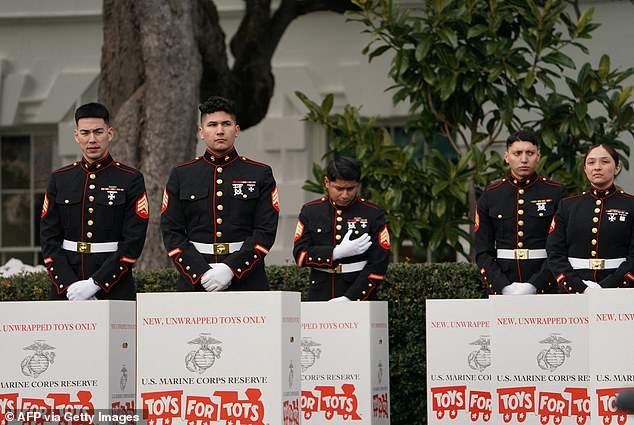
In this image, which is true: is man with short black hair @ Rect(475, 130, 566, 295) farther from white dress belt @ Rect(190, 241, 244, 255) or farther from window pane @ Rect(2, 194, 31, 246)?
window pane @ Rect(2, 194, 31, 246)

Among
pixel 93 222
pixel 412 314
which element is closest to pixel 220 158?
pixel 93 222

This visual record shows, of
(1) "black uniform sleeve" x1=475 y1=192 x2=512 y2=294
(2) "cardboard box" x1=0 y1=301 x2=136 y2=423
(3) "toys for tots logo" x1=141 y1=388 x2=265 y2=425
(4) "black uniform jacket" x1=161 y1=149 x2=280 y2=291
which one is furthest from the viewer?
(1) "black uniform sleeve" x1=475 y1=192 x2=512 y2=294

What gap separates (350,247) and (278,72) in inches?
221

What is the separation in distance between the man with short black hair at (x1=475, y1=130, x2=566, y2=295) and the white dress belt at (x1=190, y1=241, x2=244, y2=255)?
164 centimetres

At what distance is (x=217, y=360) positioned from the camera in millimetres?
5750

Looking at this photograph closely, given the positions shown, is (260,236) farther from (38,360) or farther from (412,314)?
(412,314)

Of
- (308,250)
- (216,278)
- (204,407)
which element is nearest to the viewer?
(204,407)

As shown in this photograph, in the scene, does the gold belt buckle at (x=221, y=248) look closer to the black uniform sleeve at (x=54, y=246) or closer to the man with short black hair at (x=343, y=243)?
the black uniform sleeve at (x=54, y=246)

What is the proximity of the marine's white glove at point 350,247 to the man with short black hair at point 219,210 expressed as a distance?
997mm

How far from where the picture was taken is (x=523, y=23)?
403 inches

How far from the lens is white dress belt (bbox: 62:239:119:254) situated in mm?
6703

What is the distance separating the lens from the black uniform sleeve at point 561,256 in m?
6.95

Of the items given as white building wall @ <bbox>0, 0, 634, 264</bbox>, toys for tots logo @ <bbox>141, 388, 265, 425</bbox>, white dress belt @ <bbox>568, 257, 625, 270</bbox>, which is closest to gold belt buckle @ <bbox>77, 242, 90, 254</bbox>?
toys for tots logo @ <bbox>141, 388, 265, 425</bbox>

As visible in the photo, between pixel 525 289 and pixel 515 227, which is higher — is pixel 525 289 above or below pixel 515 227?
below
